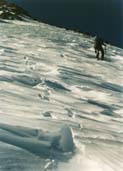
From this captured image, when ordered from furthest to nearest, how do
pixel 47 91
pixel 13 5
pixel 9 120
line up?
pixel 13 5 < pixel 47 91 < pixel 9 120

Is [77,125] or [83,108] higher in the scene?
[77,125]

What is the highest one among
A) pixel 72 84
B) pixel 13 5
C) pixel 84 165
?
pixel 84 165

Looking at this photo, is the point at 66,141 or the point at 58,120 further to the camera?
the point at 58,120

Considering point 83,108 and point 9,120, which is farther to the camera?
point 83,108

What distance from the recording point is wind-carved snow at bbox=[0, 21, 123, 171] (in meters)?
4.69

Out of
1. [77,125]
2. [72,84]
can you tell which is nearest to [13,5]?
[72,84]

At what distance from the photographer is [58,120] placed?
6.85m

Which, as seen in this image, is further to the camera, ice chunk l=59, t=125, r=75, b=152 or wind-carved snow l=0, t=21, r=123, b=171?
ice chunk l=59, t=125, r=75, b=152

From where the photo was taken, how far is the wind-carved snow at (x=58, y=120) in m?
4.69

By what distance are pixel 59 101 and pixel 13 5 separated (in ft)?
210

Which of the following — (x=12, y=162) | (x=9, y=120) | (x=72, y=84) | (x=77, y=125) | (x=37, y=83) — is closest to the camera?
(x=12, y=162)

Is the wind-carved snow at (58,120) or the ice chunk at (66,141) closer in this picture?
the wind-carved snow at (58,120)

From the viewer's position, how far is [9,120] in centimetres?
575

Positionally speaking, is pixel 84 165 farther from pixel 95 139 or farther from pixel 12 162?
pixel 95 139
